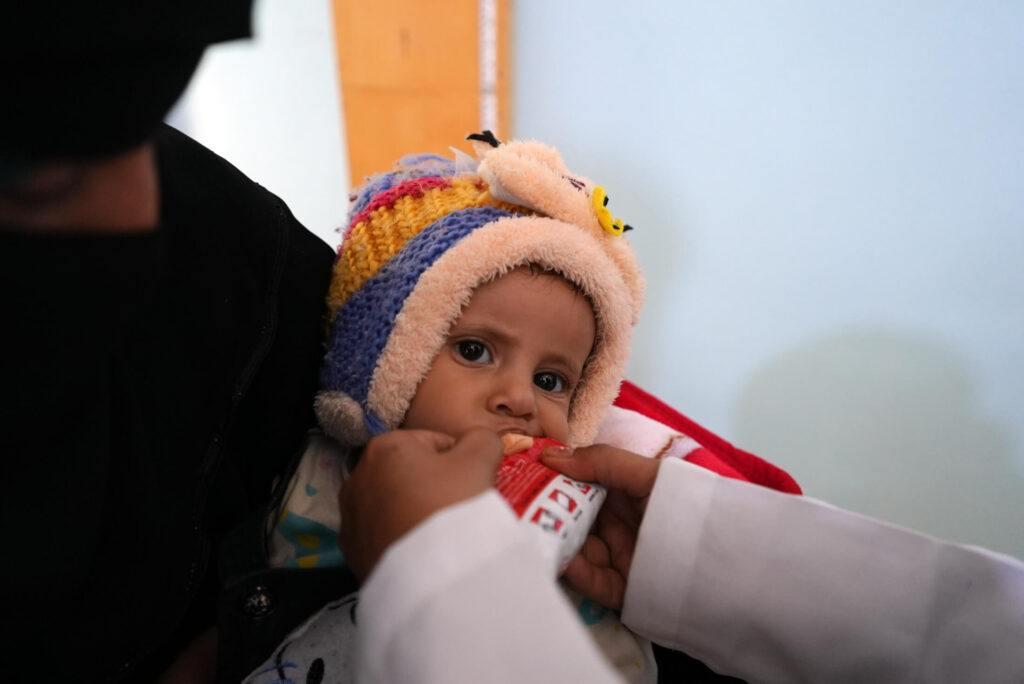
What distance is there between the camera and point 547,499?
1.43 ft

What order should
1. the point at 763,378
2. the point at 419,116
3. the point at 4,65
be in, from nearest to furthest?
the point at 4,65, the point at 763,378, the point at 419,116

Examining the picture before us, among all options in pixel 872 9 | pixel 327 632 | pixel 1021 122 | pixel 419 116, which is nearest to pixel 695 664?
pixel 327 632

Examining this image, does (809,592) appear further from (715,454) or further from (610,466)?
(715,454)

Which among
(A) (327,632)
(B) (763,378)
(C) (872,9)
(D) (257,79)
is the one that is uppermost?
(C) (872,9)

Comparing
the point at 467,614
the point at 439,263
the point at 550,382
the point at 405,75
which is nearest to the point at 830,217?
the point at 550,382

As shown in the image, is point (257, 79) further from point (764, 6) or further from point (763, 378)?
point (763, 378)

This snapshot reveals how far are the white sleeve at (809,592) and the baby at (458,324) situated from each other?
0.27 ft

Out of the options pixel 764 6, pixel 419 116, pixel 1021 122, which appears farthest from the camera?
pixel 419 116

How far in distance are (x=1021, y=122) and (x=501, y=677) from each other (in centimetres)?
112

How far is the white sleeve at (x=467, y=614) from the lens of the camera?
258 mm

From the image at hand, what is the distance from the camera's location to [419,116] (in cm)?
139

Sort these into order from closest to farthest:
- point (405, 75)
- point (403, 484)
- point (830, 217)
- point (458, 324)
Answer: point (403, 484), point (458, 324), point (830, 217), point (405, 75)

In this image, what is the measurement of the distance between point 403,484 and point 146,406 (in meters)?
0.20

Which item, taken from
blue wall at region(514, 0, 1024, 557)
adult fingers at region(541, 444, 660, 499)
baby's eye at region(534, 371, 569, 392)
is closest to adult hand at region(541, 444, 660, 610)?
adult fingers at region(541, 444, 660, 499)
